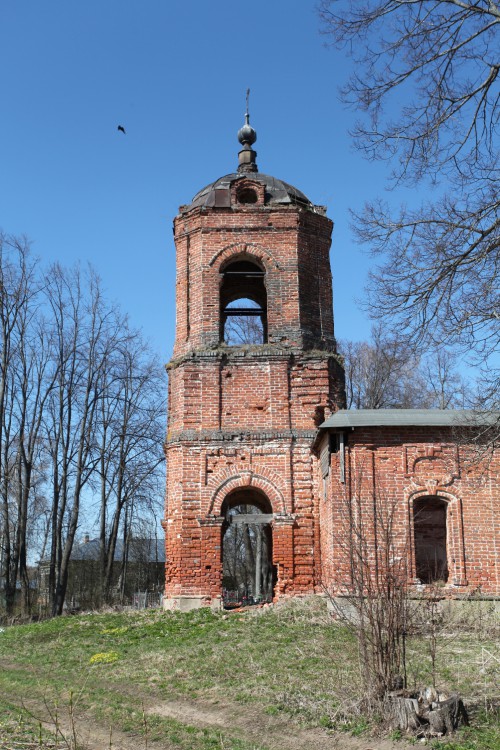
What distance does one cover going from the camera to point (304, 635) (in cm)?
1230

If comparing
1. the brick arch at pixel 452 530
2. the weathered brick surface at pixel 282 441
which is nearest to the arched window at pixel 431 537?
the brick arch at pixel 452 530

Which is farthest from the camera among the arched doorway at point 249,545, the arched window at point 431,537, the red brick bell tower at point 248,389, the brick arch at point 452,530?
the arched window at point 431,537

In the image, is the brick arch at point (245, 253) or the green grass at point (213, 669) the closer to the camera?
the green grass at point (213, 669)

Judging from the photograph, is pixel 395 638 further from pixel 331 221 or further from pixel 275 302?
pixel 331 221

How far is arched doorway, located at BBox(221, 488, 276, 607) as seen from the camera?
17047 mm

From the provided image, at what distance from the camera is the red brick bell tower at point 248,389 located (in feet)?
53.1

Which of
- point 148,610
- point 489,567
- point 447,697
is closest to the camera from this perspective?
point 447,697

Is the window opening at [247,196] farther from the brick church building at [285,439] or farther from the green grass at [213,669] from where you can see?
the green grass at [213,669]

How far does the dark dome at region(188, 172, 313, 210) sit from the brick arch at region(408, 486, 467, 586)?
7.77 meters

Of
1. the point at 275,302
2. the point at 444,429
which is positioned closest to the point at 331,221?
the point at 275,302

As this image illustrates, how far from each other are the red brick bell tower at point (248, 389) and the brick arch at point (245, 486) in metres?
0.02

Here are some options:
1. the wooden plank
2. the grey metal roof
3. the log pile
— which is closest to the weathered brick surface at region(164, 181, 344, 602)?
the wooden plank

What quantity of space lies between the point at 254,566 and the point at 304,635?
22776 millimetres

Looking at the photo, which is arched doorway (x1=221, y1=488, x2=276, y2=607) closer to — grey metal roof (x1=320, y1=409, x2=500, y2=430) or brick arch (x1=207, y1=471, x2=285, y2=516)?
brick arch (x1=207, y1=471, x2=285, y2=516)
